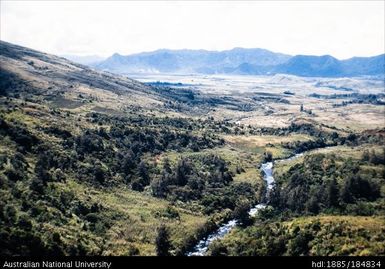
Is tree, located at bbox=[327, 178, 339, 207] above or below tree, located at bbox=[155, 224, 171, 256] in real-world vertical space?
above

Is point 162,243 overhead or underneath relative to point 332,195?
underneath

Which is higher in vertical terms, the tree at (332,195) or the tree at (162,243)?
the tree at (332,195)

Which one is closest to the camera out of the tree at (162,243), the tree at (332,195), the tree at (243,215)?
the tree at (162,243)

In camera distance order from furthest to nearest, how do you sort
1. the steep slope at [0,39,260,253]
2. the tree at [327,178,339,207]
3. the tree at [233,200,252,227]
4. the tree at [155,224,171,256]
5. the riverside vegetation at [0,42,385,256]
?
the tree at [233,200,252,227], the tree at [327,178,339,207], the tree at [155,224,171,256], the steep slope at [0,39,260,253], the riverside vegetation at [0,42,385,256]

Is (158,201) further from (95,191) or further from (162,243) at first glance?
(162,243)

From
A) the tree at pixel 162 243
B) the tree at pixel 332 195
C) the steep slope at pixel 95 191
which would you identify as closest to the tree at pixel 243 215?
the steep slope at pixel 95 191

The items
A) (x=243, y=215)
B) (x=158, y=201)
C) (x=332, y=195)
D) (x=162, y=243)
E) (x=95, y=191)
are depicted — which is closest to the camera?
(x=162, y=243)

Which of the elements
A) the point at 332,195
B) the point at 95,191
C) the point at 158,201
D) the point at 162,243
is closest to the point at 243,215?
the point at 332,195

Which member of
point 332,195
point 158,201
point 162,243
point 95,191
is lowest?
point 158,201

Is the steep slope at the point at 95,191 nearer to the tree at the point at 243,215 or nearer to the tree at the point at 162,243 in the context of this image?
the tree at the point at 162,243

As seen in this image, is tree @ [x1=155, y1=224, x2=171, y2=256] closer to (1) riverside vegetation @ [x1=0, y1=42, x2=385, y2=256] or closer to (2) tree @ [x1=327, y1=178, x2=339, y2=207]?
(1) riverside vegetation @ [x1=0, y1=42, x2=385, y2=256]

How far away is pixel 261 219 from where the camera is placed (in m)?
122

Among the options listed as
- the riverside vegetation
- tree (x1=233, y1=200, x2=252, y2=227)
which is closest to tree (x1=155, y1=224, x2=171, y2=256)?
the riverside vegetation

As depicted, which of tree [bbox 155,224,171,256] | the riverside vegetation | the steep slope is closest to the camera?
the riverside vegetation
